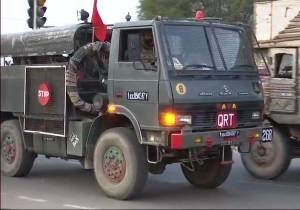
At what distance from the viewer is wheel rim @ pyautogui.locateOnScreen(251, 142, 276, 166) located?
431 inches

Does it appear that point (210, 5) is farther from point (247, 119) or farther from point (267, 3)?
point (247, 119)

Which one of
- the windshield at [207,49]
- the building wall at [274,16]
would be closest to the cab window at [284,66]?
the building wall at [274,16]

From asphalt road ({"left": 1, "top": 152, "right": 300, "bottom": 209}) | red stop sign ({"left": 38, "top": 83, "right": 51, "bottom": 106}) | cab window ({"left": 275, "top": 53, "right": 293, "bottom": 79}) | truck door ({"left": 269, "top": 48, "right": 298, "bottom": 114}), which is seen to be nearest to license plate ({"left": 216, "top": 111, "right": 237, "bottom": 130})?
asphalt road ({"left": 1, "top": 152, "right": 300, "bottom": 209})


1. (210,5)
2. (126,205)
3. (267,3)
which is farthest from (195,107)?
(210,5)

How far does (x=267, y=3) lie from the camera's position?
489 inches

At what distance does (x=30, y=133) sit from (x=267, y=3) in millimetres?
5157

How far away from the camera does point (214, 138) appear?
8.53 metres

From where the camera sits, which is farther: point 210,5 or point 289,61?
point 210,5

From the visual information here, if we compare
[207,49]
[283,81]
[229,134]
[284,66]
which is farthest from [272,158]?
[207,49]

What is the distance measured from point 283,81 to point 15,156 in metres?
4.49

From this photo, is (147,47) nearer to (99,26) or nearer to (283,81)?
(99,26)

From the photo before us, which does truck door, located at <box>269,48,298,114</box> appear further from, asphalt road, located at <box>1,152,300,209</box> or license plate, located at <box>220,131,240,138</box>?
license plate, located at <box>220,131,240,138</box>

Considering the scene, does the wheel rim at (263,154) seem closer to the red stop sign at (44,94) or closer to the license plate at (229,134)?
the license plate at (229,134)

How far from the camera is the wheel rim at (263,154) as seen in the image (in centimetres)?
1095
